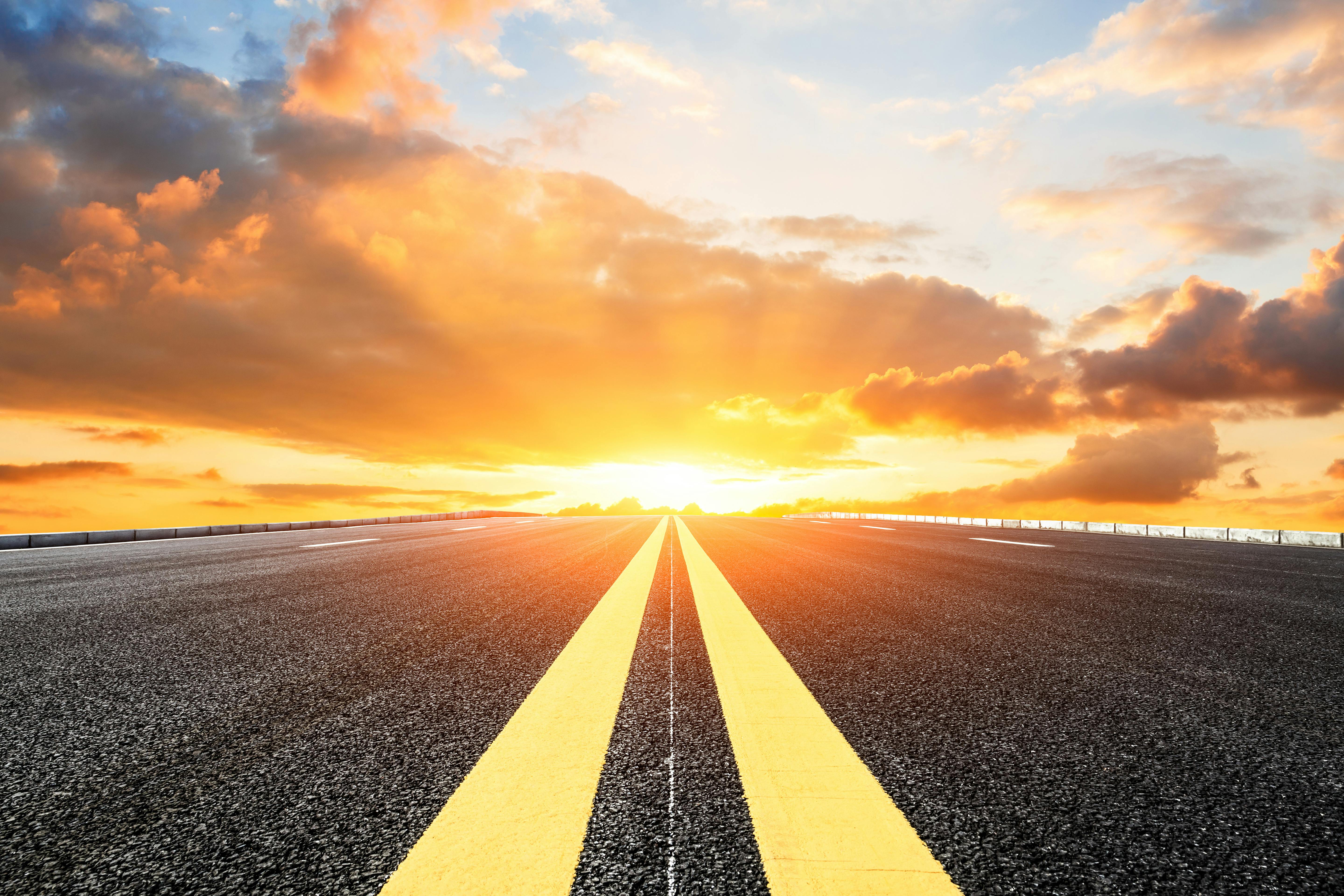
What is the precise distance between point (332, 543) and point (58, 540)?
6.39 meters

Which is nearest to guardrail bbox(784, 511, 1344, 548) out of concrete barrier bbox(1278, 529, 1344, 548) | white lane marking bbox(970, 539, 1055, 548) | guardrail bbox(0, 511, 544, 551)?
concrete barrier bbox(1278, 529, 1344, 548)

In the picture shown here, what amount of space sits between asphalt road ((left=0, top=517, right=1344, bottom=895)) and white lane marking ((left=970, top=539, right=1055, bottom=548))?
22.4 feet

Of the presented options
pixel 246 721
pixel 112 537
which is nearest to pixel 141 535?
pixel 112 537

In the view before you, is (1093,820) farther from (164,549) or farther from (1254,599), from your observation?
(164,549)

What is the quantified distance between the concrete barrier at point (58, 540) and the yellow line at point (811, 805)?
617 inches

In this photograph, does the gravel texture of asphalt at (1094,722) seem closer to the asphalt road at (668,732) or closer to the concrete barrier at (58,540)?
the asphalt road at (668,732)

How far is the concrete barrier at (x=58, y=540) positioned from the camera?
13.2 m

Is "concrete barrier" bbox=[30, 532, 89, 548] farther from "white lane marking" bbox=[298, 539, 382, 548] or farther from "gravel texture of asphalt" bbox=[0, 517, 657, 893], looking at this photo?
"gravel texture of asphalt" bbox=[0, 517, 657, 893]

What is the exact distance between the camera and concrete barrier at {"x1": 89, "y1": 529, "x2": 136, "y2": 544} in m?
14.3

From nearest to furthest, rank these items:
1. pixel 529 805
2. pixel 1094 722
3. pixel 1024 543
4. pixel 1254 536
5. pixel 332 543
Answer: pixel 529 805
pixel 1094 722
pixel 332 543
pixel 1024 543
pixel 1254 536

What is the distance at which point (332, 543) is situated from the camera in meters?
12.5

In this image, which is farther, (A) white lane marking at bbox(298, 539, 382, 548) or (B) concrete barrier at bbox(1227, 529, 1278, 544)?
(B) concrete barrier at bbox(1227, 529, 1278, 544)

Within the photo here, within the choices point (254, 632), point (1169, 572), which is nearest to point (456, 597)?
point (254, 632)

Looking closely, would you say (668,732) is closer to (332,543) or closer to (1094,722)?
(1094,722)
